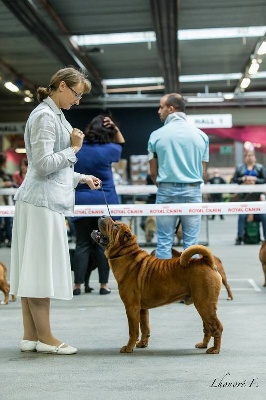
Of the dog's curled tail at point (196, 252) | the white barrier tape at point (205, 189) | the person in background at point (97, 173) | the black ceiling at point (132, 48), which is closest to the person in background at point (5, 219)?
the white barrier tape at point (205, 189)

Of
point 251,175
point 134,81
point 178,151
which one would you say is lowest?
point 178,151

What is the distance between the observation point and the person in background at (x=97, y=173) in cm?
635

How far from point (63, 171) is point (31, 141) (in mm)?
242

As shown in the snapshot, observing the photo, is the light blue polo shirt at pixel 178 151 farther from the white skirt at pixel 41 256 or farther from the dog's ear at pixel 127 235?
the white skirt at pixel 41 256

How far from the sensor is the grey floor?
324 cm

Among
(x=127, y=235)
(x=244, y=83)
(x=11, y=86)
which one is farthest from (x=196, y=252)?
(x=244, y=83)

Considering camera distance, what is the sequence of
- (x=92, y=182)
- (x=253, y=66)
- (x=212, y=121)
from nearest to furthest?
1. (x=92, y=182)
2. (x=253, y=66)
3. (x=212, y=121)

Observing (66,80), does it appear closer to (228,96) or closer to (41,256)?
(41,256)

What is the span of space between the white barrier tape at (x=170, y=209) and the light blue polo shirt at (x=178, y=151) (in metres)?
0.21

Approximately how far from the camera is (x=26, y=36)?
577 inches

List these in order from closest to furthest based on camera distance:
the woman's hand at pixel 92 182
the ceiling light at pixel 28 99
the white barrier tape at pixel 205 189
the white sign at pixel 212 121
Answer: the woman's hand at pixel 92 182
the white barrier tape at pixel 205 189
the white sign at pixel 212 121
the ceiling light at pixel 28 99

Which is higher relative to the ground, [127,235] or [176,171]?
[176,171]

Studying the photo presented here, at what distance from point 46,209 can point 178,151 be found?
200 cm

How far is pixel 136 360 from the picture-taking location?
12.7 feet
